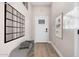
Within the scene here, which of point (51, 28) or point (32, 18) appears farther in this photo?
point (51, 28)

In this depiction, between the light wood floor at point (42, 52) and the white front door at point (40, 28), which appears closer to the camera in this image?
the light wood floor at point (42, 52)

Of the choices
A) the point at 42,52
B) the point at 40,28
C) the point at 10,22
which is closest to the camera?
the point at 10,22

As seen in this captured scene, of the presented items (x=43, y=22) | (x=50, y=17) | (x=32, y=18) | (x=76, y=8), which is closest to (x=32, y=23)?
(x=32, y=18)

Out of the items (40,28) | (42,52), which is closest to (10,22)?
(42,52)

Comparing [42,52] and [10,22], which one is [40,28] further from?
[10,22]

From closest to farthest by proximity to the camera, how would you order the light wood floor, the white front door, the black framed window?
the black framed window → the light wood floor → the white front door

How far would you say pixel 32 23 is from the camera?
4250mm

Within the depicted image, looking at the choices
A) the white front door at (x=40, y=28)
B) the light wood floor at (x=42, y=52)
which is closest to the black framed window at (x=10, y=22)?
the light wood floor at (x=42, y=52)

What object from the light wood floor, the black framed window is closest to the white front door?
the light wood floor

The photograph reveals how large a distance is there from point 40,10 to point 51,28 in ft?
3.77

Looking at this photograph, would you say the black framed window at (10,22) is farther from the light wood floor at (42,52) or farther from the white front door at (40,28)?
the white front door at (40,28)

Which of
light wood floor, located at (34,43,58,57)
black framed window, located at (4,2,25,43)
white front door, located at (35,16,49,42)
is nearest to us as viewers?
black framed window, located at (4,2,25,43)

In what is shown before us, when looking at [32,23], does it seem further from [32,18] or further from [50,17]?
[50,17]

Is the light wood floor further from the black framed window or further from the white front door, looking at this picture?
the black framed window
